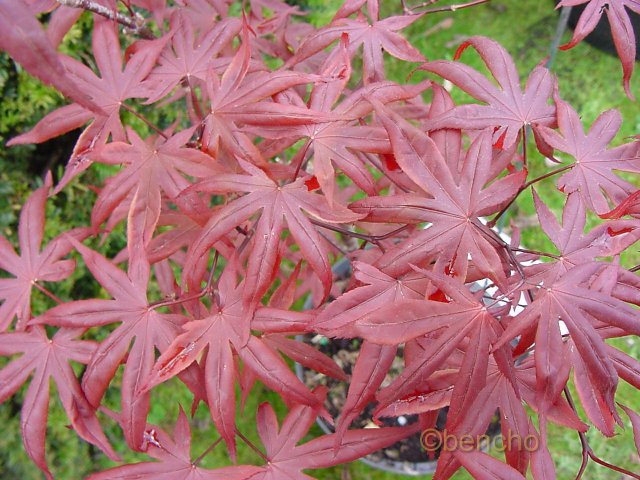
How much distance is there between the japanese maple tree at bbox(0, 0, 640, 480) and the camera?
720mm

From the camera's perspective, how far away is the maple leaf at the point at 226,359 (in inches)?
31.7

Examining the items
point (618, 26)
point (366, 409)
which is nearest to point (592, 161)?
point (618, 26)

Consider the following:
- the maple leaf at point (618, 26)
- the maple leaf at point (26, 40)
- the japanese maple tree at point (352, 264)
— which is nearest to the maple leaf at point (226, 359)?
the japanese maple tree at point (352, 264)

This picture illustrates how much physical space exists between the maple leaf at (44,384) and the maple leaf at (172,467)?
51mm

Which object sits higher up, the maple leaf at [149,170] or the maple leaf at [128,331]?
the maple leaf at [149,170]

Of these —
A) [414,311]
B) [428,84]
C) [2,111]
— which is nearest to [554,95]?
[428,84]

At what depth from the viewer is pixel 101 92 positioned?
94 cm

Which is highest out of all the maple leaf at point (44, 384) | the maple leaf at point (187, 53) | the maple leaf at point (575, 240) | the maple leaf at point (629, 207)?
the maple leaf at point (187, 53)

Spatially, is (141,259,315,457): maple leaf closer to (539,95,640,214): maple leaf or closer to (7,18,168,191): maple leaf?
(7,18,168,191): maple leaf

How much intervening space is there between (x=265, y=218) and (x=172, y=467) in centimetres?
47

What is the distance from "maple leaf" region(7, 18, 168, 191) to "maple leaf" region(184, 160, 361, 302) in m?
0.28

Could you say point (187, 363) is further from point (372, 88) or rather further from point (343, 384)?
point (343, 384)

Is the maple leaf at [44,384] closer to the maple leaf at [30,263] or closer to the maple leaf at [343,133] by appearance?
the maple leaf at [30,263]

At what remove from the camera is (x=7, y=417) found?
1.58 metres
